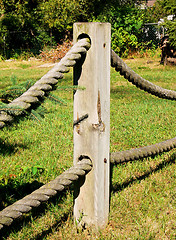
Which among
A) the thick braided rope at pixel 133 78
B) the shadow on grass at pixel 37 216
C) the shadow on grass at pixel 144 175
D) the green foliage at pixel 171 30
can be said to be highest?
the green foliage at pixel 171 30

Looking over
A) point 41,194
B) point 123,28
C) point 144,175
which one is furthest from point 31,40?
point 41,194

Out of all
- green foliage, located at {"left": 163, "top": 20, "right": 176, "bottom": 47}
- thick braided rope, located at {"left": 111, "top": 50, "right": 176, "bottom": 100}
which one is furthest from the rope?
green foliage, located at {"left": 163, "top": 20, "right": 176, "bottom": 47}

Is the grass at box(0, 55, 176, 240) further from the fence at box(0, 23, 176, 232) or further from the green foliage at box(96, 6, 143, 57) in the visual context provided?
the green foliage at box(96, 6, 143, 57)

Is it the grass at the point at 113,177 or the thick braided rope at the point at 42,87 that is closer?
the thick braided rope at the point at 42,87

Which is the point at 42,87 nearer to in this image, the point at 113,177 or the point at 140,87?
the point at 140,87

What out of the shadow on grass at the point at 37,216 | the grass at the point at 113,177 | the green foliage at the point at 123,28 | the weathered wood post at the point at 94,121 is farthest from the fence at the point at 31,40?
the weathered wood post at the point at 94,121

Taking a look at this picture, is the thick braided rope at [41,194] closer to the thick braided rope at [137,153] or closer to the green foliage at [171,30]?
the thick braided rope at [137,153]

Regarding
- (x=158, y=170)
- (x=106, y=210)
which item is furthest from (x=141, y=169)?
(x=106, y=210)

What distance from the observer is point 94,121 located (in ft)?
6.41

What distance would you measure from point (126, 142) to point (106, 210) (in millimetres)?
1990

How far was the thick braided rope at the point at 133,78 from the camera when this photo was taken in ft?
7.20

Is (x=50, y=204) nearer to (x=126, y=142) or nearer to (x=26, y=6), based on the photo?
(x=126, y=142)

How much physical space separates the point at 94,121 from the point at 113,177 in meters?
1.19

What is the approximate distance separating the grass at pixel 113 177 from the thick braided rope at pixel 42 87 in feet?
0.37
